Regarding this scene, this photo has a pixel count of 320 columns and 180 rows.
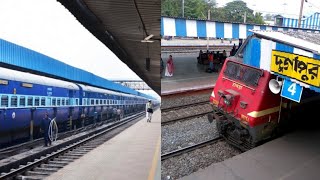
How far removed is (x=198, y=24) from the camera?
13.1 feet

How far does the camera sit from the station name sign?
2977 millimetres

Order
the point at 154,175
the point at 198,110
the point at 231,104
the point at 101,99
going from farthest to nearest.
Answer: the point at 198,110
the point at 231,104
the point at 101,99
the point at 154,175

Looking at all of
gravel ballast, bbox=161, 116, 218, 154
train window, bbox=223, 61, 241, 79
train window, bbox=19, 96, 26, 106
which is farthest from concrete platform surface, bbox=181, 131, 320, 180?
train window, bbox=19, 96, 26, 106

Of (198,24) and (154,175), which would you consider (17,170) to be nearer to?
(154,175)

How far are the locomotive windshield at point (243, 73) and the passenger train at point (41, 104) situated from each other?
2663mm

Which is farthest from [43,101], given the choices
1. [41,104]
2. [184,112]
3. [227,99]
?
[184,112]

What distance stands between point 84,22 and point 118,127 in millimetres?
658

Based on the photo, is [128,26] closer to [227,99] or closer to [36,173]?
[36,173]

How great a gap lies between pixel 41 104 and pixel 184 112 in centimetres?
468

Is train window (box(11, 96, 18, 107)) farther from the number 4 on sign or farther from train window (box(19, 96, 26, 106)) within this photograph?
the number 4 on sign

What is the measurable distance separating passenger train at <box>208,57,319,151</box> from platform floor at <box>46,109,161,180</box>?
2.45 m

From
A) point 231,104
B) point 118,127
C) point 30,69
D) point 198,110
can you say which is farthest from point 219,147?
point 30,69

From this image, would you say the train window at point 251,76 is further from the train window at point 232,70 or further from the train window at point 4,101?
the train window at point 4,101

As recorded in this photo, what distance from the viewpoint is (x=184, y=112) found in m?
5.88
